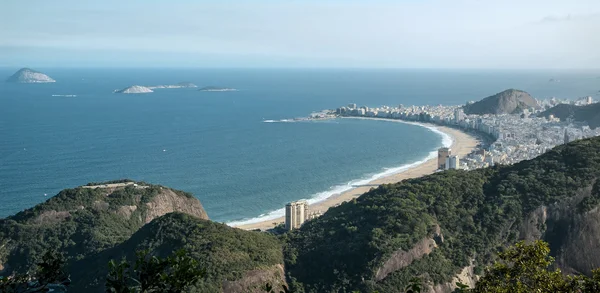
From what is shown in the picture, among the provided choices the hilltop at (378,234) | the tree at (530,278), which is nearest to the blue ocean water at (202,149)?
the hilltop at (378,234)

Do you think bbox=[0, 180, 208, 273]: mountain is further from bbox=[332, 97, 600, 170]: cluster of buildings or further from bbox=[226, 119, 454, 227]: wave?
bbox=[332, 97, 600, 170]: cluster of buildings

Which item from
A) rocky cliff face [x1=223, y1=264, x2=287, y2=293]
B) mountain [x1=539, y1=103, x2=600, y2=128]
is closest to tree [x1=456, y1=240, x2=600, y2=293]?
rocky cliff face [x1=223, y1=264, x2=287, y2=293]

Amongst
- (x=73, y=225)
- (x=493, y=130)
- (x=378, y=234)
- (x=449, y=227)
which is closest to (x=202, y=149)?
(x=73, y=225)

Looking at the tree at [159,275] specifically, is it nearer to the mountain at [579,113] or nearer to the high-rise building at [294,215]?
the high-rise building at [294,215]

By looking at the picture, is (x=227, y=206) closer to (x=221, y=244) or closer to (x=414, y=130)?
(x=221, y=244)

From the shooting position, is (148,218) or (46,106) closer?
(148,218)

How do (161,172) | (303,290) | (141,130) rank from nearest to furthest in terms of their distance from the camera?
(303,290)
(161,172)
(141,130)

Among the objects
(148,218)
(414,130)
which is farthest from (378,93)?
(148,218)
